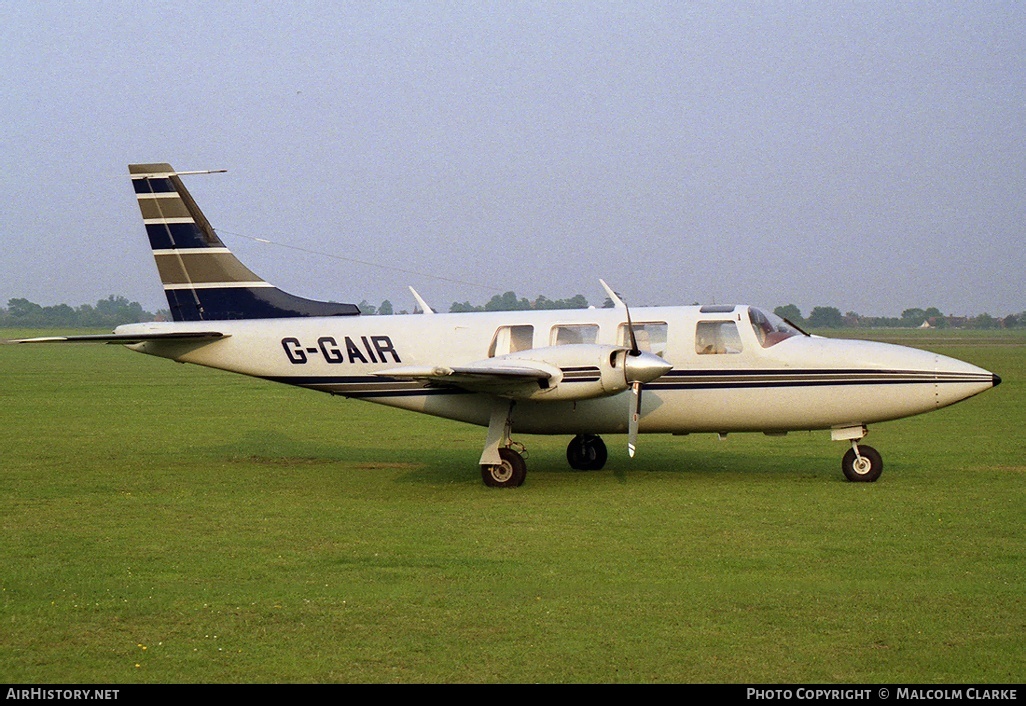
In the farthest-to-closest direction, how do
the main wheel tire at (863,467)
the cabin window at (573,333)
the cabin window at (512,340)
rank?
1. the cabin window at (512,340)
2. the cabin window at (573,333)
3. the main wheel tire at (863,467)

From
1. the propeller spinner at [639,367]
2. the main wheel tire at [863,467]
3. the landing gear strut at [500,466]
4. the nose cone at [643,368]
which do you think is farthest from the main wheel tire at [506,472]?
the main wheel tire at [863,467]

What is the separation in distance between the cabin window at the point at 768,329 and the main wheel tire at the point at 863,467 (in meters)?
1.97

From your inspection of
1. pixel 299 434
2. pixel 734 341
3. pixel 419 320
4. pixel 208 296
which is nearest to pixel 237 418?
pixel 299 434

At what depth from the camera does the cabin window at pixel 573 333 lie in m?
16.6

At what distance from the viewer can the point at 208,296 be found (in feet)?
61.2

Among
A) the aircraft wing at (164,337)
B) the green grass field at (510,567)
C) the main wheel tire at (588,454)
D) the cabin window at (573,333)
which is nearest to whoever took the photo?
the green grass field at (510,567)

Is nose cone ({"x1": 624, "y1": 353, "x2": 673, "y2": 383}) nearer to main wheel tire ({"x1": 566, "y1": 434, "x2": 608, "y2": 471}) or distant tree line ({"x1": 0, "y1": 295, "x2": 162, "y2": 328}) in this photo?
main wheel tire ({"x1": 566, "y1": 434, "x2": 608, "y2": 471})

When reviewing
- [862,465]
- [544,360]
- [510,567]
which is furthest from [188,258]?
[862,465]

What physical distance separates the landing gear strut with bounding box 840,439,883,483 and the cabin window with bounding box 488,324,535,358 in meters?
4.91

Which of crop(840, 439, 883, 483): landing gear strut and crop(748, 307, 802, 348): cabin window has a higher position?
crop(748, 307, 802, 348): cabin window

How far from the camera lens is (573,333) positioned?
54.9 feet

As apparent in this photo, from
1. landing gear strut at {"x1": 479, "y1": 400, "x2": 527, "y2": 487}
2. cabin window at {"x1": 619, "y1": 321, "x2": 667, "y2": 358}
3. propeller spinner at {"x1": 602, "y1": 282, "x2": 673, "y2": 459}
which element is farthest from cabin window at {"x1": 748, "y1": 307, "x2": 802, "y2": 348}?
landing gear strut at {"x1": 479, "y1": 400, "x2": 527, "y2": 487}

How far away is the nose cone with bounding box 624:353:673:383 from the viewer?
15.1 m

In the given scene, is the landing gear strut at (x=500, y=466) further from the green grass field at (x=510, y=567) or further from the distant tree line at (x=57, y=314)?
the distant tree line at (x=57, y=314)
